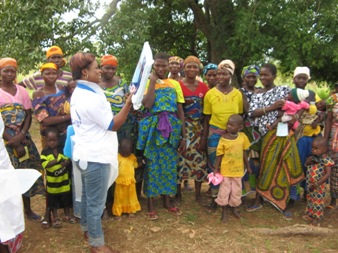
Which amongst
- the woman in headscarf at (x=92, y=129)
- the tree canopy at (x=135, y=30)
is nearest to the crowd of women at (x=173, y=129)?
the woman in headscarf at (x=92, y=129)

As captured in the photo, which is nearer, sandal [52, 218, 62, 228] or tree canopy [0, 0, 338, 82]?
sandal [52, 218, 62, 228]

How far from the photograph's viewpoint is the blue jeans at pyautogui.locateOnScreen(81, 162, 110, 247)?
110 inches

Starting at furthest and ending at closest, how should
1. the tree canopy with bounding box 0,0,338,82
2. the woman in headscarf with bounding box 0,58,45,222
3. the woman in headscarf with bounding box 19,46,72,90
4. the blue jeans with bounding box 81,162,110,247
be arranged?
the tree canopy with bounding box 0,0,338,82, the woman in headscarf with bounding box 19,46,72,90, the woman in headscarf with bounding box 0,58,45,222, the blue jeans with bounding box 81,162,110,247

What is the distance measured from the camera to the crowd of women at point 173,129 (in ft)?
11.5

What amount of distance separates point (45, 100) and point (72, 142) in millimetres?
724

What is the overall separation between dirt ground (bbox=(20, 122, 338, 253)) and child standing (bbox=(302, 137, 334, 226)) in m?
Answer: 0.18

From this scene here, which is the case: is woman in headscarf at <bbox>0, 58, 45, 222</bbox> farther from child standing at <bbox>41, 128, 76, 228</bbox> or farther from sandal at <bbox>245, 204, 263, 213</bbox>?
sandal at <bbox>245, 204, 263, 213</bbox>

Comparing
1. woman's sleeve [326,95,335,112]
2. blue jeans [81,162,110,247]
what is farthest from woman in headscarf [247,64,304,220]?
blue jeans [81,162,110,247]

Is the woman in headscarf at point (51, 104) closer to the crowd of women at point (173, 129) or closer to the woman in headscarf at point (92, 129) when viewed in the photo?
the crowd of women at point (173, 129)

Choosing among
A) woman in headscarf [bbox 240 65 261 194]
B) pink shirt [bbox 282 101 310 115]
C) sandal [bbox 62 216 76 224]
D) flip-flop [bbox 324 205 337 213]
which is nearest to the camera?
pink shirt [bbox 282 101 310 115]

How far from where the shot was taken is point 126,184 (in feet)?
12.3

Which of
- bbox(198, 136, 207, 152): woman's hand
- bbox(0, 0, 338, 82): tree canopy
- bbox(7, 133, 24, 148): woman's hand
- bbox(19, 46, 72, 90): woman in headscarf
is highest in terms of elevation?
bbox(0, 0, 338, 82): tree canopy

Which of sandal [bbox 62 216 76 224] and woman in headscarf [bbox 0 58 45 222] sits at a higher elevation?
woman in headscarf [bbox 0 58 45 222]

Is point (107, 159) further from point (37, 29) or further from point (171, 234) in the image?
point (37, 29)
